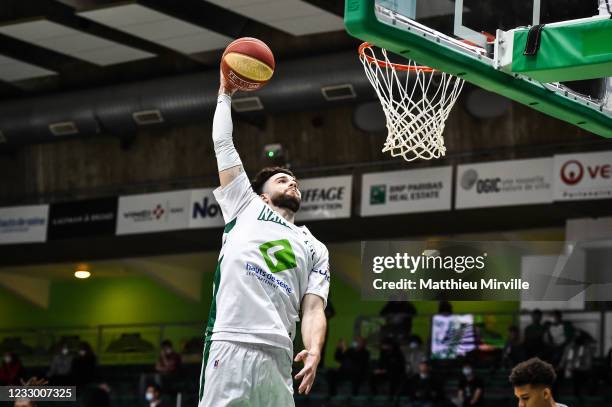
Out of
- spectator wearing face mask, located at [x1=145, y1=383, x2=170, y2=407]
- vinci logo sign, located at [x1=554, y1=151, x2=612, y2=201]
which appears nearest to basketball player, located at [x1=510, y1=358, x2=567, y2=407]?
vinci logo sign, located at [x1=554, y1=151, x2=612, y2=201]

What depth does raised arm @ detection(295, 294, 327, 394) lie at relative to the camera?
5.88 metres

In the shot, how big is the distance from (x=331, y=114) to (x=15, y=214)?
7.29 metres

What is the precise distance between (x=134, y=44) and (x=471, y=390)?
31.1 ft

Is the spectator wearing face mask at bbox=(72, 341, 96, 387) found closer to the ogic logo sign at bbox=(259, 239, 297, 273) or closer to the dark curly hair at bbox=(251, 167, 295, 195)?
the dark curly hair at bbox=(251, 167, 295, 195)

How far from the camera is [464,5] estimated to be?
7852 millimetres

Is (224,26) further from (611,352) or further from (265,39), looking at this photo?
(611,352)

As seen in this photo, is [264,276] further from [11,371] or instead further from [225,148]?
[11,371]

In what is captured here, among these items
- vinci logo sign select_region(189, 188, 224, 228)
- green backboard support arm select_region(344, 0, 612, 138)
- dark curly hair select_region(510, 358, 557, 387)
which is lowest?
dark curly hair select_region(510, 358, 557, 387)

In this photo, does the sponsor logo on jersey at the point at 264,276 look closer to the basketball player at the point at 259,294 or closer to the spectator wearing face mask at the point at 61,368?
the basketball player at the point at 259,294

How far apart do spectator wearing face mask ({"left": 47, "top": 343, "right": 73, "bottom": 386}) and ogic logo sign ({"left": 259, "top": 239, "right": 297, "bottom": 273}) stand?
17581 mm

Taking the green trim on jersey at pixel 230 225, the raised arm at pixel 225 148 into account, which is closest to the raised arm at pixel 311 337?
the green trim on jersey at pixel 230 225

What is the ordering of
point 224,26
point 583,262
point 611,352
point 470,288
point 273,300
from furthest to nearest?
point 224,26
point 611,352
point 583,262
point 470,288
point 273,300

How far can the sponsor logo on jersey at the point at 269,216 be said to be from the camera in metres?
6.16

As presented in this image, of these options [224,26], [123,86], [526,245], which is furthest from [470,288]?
[123,86]
